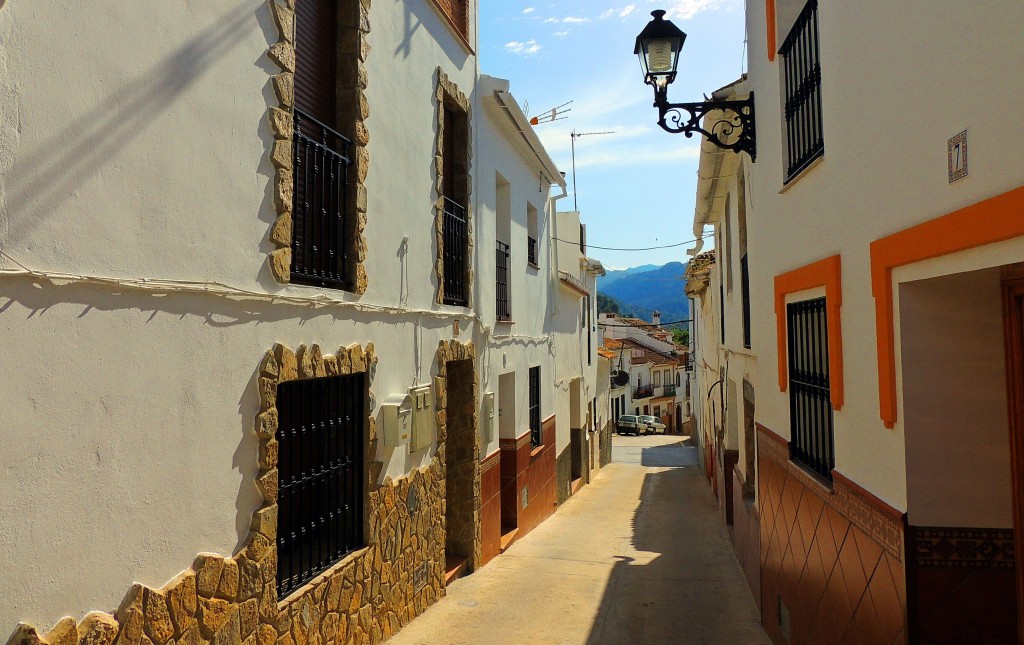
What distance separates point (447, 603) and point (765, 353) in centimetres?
411

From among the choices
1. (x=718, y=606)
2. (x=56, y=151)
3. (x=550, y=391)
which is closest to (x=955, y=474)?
(x=56, y=151)

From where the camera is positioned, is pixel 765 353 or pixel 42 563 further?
→ pixel 765 353

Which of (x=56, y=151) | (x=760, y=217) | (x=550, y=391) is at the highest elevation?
(x=760, y=217)

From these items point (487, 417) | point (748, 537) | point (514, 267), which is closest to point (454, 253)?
point (487, 417)

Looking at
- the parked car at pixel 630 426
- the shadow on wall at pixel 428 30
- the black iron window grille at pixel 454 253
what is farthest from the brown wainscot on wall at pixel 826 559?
the parked car at pixel 630 426

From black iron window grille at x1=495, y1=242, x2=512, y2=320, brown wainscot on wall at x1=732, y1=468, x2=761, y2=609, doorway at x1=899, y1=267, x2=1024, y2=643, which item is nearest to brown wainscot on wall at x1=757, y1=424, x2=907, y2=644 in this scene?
doorway at x1=899, y1=267, x2=1024, y2=643

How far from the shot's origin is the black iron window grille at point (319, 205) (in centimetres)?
493

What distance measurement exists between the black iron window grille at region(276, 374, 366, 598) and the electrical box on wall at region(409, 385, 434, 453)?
0.87 meters

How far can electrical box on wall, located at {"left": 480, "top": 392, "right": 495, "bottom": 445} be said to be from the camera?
29.6 feet

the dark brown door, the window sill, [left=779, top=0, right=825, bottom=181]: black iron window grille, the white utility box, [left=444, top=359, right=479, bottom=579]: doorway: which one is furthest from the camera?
[left=444, top=359, right=479, bottom=579]: doorway

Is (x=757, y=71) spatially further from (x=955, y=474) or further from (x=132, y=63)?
(x=132, y=63)

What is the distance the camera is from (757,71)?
7105 millimetres

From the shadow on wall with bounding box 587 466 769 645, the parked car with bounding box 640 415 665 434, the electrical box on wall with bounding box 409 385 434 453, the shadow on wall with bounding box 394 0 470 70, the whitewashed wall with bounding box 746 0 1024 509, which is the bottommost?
the parked car with bounding box 640 415 665 434

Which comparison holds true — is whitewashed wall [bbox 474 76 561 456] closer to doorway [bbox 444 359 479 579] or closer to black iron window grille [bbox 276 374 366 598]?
doorway [bbox 444 359 479 579]
